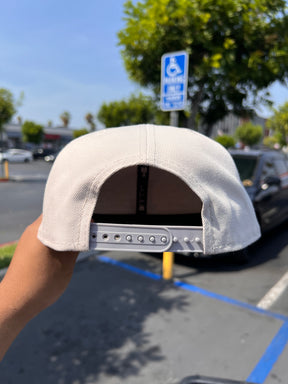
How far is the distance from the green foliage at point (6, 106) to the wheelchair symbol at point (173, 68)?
14.2m

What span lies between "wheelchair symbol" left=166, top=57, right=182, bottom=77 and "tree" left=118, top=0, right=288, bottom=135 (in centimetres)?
297

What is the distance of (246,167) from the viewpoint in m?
4.97

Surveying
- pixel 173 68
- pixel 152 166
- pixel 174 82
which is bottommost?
pixel 152 166

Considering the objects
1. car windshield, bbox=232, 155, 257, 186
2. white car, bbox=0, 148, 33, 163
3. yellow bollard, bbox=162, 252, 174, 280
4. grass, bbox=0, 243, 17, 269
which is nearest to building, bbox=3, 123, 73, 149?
white car, bbox=0, 148, 33, 163

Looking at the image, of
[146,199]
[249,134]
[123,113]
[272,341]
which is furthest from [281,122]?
[146,199]

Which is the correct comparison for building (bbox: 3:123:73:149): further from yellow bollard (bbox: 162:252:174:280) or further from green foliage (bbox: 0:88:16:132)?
yellow bollard (bbox: 162:252:174:280)

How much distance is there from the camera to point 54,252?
3.06 feet

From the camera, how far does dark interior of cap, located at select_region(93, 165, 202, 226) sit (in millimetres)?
1039

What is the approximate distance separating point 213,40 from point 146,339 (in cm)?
623

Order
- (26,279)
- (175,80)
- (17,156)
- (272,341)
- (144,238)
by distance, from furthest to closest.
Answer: (17,156) < (175,80) < (272,341) < (26,279) < (144,238)

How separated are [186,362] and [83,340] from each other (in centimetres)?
99

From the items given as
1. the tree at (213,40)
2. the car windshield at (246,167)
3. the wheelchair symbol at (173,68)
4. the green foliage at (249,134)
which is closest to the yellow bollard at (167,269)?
the car windshield at (246,167)

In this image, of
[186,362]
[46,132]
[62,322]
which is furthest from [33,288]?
[46,132]

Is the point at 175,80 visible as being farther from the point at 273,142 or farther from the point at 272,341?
the point at 273,142
